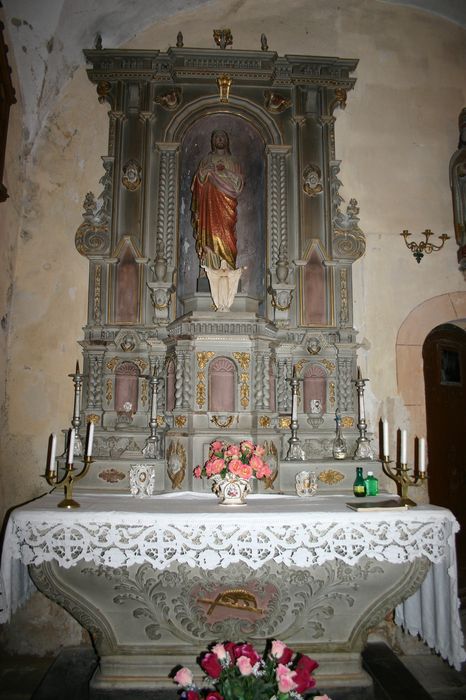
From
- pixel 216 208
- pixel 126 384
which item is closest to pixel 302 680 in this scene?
pixel 126 384

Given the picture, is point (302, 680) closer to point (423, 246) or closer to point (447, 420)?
point (447, 420)

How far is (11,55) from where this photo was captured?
5.39m

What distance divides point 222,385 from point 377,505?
1.71 m

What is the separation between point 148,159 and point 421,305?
323 cm

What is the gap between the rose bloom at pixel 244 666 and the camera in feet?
7.47

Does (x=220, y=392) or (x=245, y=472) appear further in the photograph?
(x=220, y=392)

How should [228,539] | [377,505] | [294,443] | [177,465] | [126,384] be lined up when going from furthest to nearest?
[126,384], [294,443], [177,465], [377,505], [228,539]

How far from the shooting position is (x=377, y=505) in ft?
A: 12.3

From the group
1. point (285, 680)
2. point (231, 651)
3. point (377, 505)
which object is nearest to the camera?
point (285, 680)

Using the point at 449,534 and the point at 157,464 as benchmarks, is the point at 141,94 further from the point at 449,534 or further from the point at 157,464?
the point at 449,534

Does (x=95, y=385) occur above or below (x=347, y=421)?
above

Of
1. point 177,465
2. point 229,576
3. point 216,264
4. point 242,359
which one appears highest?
point 216,264

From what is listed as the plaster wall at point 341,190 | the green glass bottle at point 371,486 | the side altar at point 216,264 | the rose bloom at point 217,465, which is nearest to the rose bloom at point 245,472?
the rose bloom at point 217,465

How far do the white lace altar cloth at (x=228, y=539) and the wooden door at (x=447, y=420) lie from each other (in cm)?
219
